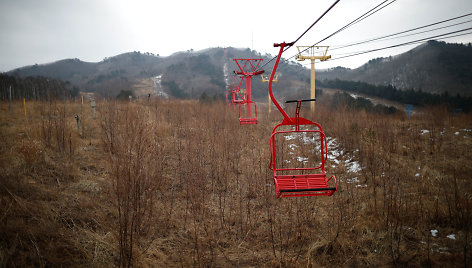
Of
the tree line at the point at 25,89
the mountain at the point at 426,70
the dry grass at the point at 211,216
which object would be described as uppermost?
the mountain at the point at 426,70

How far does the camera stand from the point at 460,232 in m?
3.57

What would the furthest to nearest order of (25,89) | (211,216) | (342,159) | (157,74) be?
(157,74)
(25,89)
(342,159)
(211,216)

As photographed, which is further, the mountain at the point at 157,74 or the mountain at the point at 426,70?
the mountain at the point at 157,74

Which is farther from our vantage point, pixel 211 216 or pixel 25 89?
pixel 25 89

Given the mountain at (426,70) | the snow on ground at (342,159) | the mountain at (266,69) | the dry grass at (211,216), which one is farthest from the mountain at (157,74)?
the dry grass at (211,216)

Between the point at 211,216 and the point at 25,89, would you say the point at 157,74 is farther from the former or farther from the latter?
the point at 211,216

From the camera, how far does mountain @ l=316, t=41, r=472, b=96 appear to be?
144ft

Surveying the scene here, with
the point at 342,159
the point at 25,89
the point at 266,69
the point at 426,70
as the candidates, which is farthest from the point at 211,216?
the point at 426,70

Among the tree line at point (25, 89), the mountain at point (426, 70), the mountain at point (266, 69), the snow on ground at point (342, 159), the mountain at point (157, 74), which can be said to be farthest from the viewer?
the mountain at point (157, 74)

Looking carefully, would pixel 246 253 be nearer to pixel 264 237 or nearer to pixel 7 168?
pixel 264 237

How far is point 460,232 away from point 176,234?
4456 millimetres

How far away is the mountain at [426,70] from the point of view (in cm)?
4403

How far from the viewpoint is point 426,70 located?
54.1 m

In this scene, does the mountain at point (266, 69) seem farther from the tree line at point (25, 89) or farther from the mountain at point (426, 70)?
the tree line at point (25, 89)
